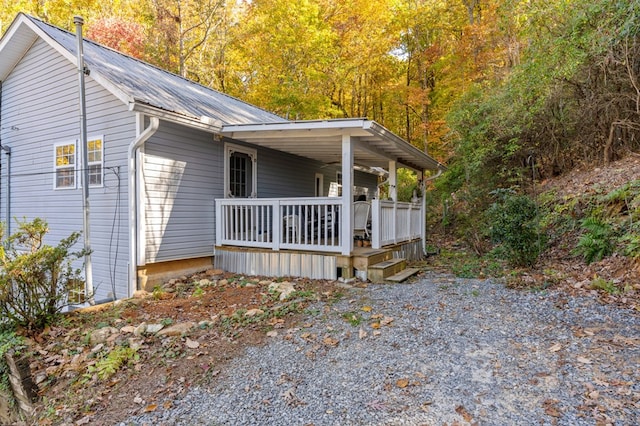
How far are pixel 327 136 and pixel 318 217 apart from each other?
1.48 meters

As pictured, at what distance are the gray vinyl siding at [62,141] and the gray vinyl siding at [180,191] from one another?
0.48 metres

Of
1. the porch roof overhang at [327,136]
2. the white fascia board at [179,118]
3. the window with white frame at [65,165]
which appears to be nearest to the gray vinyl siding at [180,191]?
the white fascia board at [179,118]

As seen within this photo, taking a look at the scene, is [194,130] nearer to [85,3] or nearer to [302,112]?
[302,112]

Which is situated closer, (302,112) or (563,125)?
(563,125)

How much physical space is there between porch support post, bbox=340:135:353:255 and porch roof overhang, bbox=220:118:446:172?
9.2 inches

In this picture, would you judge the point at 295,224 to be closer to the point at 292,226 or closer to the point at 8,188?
the point at 292,226

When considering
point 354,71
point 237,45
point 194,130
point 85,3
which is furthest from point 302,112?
point 85,3

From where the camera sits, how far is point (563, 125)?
9352 mm

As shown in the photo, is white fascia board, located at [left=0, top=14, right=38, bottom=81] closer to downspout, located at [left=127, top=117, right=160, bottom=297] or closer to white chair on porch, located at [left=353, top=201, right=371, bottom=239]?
downspout, located at [left=127, top=117, right=160, bottom=297]

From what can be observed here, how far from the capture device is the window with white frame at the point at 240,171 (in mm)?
8031

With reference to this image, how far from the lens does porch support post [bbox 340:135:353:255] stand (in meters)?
6.30

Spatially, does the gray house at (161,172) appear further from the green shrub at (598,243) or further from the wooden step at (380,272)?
the green shrub at (598,243)

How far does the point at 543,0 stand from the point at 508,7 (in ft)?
6.58

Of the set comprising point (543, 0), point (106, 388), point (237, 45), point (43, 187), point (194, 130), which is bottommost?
point (106, 388)
